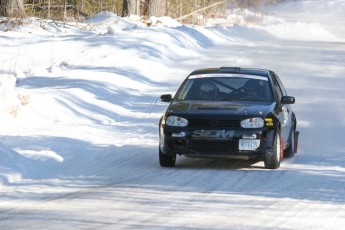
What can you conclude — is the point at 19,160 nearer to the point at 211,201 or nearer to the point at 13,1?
the point at 211,201

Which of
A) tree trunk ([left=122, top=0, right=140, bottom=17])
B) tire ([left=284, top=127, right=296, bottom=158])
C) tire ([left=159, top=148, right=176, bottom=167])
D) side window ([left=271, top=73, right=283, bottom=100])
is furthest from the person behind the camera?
tree trunk ([left=122, top=0, right=140, bottom=17])

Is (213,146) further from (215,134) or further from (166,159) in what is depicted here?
(166,159)

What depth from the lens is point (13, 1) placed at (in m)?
33.8

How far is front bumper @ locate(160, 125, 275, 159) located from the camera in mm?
12727

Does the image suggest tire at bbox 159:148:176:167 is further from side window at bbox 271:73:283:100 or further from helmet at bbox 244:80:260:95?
side window at bbox 271:73:283:100

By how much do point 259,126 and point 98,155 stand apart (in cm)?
275

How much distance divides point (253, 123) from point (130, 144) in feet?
11.5

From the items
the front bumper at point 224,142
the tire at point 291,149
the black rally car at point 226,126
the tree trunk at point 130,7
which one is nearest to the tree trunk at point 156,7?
the tree trunk at point 130,7

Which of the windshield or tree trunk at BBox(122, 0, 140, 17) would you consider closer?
the windshield

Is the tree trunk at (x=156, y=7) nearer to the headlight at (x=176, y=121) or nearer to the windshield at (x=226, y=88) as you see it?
the windshield at (x=226, y=88)

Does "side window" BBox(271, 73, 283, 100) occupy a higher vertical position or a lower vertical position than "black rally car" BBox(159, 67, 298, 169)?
higher

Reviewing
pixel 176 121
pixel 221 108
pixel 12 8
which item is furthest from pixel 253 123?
pixel 12 8

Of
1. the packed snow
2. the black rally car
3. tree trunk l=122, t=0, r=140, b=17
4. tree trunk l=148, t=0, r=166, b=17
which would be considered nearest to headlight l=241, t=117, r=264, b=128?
the black rally car

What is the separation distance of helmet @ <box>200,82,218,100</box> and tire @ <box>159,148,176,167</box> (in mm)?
1189
